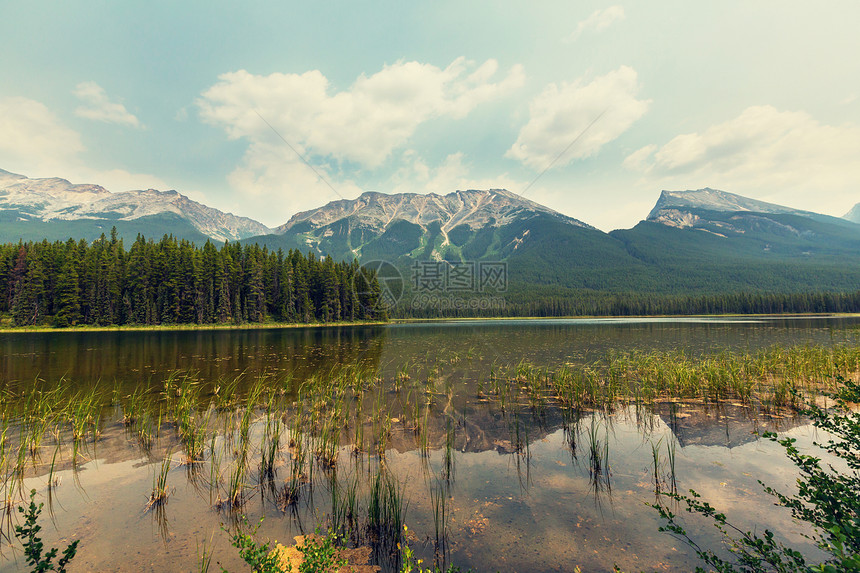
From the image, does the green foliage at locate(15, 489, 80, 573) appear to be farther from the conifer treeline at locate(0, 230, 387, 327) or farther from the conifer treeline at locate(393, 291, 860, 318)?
the conifer treeline at locate(393, 291, 860, 318)

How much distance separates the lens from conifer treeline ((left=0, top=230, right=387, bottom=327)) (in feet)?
226

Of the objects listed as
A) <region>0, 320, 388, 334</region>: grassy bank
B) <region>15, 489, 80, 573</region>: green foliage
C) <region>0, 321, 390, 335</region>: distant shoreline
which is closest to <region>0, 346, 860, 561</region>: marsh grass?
<region>15, 489, 80, 573</region>: green foliage

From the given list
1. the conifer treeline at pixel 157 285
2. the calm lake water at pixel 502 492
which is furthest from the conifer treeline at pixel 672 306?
the calm lake water at pixel 502 492

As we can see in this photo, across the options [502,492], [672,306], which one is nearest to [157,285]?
[502,492]

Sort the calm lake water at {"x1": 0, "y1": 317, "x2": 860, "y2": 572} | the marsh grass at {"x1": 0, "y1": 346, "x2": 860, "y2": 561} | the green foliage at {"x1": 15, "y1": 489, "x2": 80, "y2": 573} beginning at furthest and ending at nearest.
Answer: the marsh grass at {"x1": 0, "y1": 346, "x2": 860, "y2": 561}, the calm lake water at {"x1": 0, "y1": 317, "x2": 860, "y2": 572}, the green foliage at {"x1": 15, "y1": 489, "x2": 80, "y2": 573}

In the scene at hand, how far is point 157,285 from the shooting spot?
77500 mm

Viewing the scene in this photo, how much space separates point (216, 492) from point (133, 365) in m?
24.0


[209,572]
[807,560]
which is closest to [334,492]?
[209,572]

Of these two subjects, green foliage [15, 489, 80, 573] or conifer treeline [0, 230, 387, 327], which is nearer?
green foliage [15, 489, 80, 573]

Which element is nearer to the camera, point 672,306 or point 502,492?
point 502,492

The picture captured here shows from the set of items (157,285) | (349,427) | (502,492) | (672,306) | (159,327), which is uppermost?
(157,285)

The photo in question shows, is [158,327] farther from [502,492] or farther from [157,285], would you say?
[502,492]

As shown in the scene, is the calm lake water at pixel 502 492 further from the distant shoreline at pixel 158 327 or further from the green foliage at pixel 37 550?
the distant shoreline at pixel 158 327

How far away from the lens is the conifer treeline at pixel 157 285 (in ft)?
226
